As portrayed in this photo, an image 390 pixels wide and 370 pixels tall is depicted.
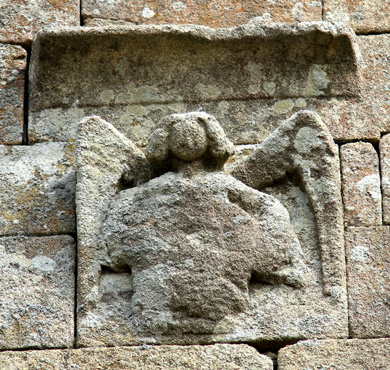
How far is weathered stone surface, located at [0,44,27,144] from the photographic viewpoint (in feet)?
17.3

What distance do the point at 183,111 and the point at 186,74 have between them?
22 centimetres

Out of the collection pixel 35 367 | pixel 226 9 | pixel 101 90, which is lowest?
pixel 35 367

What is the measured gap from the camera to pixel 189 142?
4723 mm

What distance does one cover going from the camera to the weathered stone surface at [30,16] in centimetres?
555

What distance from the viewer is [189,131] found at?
4727mm

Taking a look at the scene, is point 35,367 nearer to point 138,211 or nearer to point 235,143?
point 138,211

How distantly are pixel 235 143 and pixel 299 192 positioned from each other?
18.6 inches

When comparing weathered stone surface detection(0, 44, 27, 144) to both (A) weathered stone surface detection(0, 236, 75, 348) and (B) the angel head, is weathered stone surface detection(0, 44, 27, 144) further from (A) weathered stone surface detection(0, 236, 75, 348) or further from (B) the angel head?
(B) the angel head

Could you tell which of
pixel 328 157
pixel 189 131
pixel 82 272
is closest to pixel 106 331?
pixel 82 272

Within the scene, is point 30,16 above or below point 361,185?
above

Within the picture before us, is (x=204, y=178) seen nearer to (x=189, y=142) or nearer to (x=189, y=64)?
(x=189, y=142)

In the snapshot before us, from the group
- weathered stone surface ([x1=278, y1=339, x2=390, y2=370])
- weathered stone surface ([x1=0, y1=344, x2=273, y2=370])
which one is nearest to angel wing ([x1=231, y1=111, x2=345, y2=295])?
weathered stone surface ([x1=278, y1=339, x2=390, y2=370])

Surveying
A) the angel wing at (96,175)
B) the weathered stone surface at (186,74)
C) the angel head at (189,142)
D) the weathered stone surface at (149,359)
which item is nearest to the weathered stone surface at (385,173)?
the weathered stone surface at (186,74)

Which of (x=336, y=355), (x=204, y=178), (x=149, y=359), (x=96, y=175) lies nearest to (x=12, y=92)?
(x=96, y=175)
